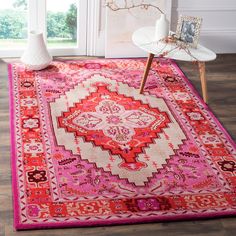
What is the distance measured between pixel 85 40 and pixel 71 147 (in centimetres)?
146

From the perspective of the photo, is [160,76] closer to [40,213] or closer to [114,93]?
[114,93]

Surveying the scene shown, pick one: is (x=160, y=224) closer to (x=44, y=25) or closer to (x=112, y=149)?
(x=112, y=149)

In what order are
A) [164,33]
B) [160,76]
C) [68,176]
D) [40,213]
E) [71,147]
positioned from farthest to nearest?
1. [160,76]
2. [164,33]
3. [71,147]
4. [68,176]
5. [40,213]

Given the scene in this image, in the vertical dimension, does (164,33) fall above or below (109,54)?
above

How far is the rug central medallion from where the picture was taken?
130 inches

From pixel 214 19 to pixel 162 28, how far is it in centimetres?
93

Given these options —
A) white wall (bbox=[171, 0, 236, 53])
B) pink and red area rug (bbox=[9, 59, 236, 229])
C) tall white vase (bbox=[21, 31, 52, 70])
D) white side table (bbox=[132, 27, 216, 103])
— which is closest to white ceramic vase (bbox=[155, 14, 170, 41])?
white side table (bbox=[132, 27, 216, 103])

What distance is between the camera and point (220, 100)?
4070 millimetres

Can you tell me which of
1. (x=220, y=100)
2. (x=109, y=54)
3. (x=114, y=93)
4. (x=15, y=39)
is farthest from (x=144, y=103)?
(x=15, y=39)

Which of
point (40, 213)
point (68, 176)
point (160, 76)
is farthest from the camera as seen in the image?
point (160, 76)

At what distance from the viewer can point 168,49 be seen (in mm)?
3861

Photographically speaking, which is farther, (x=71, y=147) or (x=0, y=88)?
(x=0, y=88)

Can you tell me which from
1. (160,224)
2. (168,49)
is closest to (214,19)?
(168,49)

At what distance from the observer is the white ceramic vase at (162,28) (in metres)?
3.97
